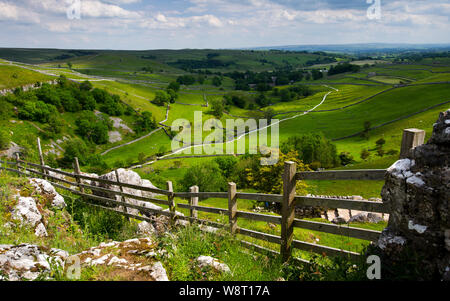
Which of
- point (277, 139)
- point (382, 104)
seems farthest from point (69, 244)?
point (382, 104)

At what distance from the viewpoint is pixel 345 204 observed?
215 inches

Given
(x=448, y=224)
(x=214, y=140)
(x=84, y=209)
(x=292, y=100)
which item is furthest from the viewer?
(x=292, y=100)

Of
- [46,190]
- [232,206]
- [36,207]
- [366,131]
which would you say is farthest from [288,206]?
[366,131]

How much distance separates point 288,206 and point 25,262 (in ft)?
16.6

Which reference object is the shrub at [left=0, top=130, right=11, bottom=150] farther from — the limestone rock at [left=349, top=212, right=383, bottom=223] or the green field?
the limestone rock at [left=349, top=212, right=383, bottom=223]

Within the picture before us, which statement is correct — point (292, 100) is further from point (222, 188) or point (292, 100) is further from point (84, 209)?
point (84, 209)

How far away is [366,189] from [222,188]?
120ft

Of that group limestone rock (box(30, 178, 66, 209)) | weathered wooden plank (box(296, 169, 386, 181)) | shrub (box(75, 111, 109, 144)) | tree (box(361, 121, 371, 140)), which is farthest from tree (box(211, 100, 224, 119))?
weathered wooden plank (box(296, 169, 386, 181))

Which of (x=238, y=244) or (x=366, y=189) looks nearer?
(x=238, y=244)

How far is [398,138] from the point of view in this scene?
78.6 metres
